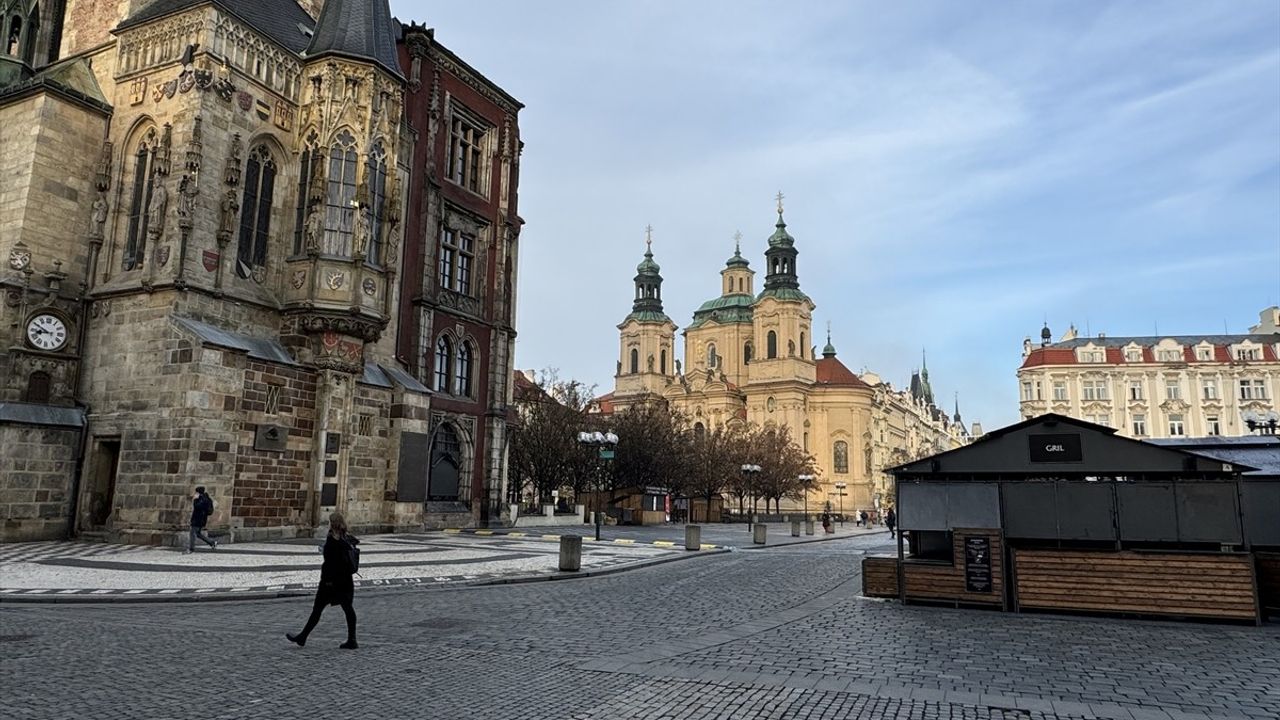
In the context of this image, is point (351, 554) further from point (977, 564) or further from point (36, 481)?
point (36, 481)

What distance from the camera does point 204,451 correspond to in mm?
22047

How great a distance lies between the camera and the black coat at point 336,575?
922cm

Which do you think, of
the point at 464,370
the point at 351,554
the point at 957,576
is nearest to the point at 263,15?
the point at 464,370

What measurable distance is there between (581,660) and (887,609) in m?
6.41

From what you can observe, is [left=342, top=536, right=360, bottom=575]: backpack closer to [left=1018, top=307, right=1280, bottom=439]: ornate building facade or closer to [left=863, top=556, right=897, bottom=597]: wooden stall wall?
[left=863, top=556, right=897, bottom=597]: wooden stall wall

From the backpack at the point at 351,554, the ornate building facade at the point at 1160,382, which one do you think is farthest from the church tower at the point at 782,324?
the backpack at the point at 351,554

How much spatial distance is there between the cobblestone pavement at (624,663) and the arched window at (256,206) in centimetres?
1571

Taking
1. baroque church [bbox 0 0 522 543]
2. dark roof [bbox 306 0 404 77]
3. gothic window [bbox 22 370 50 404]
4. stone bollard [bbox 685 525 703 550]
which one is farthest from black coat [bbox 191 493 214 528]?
dark roof [bbox 306 0 404 77]

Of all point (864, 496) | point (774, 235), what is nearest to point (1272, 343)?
point (864, 496)

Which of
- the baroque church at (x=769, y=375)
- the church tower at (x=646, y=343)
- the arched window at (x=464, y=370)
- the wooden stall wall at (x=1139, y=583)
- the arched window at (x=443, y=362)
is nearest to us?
the wooden stall wall at (x=1139, y=583)

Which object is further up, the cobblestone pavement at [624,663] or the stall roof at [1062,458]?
the stall roof at [1062,458]

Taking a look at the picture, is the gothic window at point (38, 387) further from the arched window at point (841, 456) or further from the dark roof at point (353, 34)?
the arched window at point (841, 456)

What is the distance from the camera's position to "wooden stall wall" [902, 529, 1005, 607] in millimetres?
13219

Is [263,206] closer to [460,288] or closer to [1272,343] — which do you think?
[460,288]
